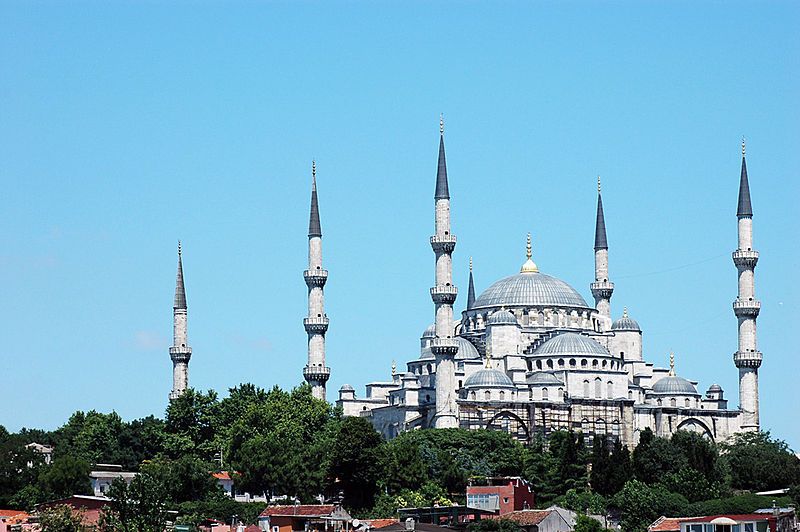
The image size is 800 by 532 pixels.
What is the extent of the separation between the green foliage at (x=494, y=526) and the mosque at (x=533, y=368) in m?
27.0

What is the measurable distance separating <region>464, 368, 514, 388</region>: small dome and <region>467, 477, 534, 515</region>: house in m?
19.9

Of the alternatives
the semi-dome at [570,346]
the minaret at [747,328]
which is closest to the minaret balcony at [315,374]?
the semi-dome at [570,346]

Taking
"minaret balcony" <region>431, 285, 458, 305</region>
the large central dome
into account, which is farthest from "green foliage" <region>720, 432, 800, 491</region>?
the large central dome

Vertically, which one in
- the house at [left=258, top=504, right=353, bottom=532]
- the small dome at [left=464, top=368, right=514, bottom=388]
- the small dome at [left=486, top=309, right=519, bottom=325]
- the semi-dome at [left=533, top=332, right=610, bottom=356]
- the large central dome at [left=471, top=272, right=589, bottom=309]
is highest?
the large central dome at [left=471, top=272, right=589, bottom=309]

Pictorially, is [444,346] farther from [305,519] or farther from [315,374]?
[305,519]

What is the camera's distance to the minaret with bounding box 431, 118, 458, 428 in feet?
277

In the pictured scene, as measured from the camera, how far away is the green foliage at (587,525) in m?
56.1

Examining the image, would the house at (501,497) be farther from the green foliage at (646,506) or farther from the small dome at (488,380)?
Result: the small dome at (488,380)

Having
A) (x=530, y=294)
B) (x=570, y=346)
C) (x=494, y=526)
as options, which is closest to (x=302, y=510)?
(x=494, y=526)

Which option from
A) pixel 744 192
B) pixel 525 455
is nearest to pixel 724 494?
pixel 525 455

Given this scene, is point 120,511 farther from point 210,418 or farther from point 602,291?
point 602,291

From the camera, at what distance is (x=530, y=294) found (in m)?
94.2

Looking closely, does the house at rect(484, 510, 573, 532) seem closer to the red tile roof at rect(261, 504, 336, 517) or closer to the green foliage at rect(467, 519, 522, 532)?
the green foliage at rect(467, 519, 522, 532)

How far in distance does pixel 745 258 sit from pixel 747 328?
2939mm
